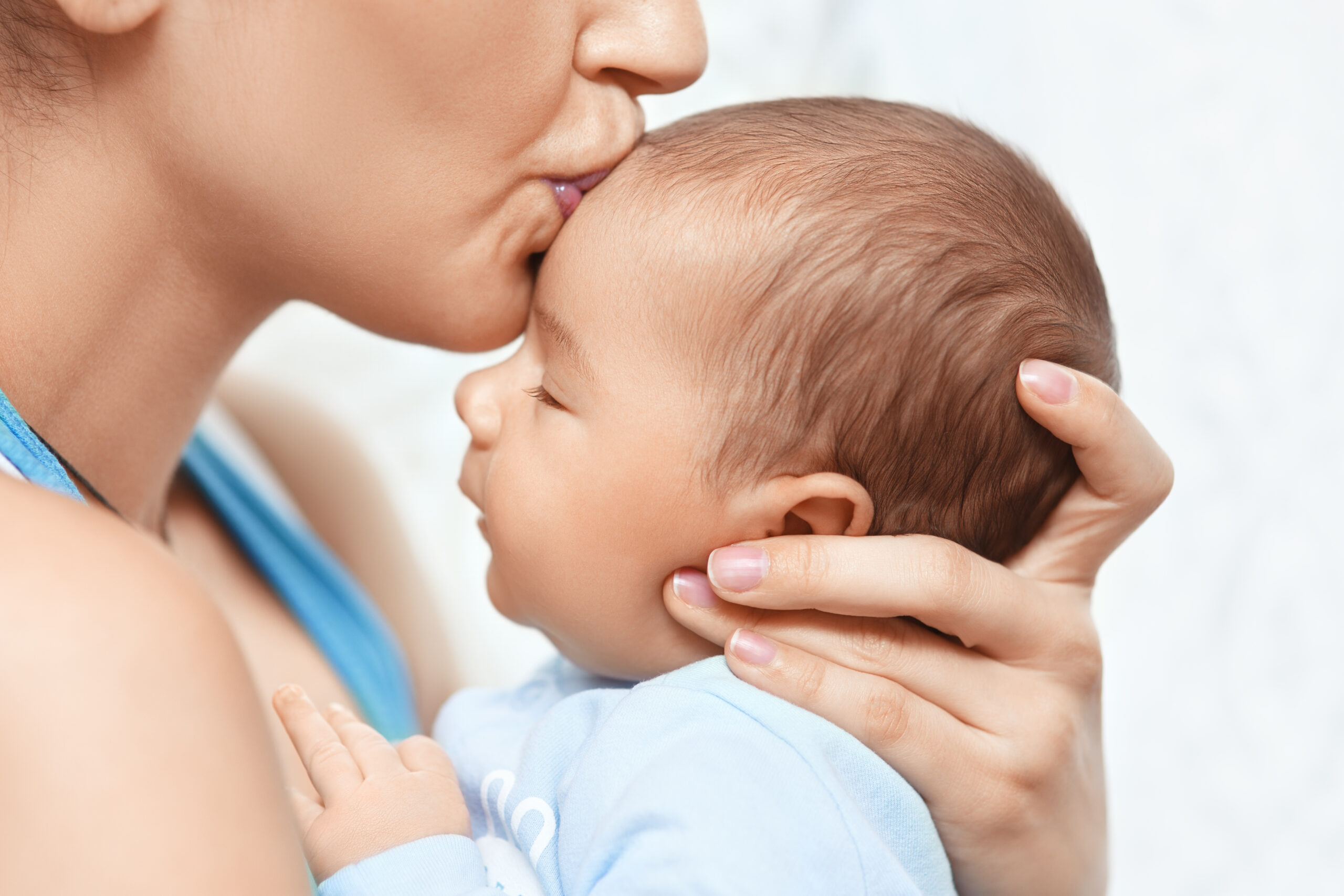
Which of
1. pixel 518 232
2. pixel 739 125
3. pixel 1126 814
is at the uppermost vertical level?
pixel 739 125

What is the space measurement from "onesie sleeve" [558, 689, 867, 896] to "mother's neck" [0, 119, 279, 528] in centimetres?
50

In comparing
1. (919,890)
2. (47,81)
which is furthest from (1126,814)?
(47,81)

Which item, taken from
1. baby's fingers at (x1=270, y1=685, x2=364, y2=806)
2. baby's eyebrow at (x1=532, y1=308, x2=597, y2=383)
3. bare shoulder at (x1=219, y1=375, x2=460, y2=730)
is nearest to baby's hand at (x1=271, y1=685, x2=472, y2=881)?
baby's fingers at (x1=270, y1=685, x2=364, y2=806)

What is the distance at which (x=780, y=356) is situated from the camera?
2.83 ft

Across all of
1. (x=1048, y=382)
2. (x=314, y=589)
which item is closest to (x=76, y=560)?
(x=1048, y=382)

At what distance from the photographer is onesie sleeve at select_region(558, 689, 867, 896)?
0.74m

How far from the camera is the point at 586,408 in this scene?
3.04 ft

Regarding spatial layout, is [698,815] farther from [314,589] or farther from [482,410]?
[314,589]

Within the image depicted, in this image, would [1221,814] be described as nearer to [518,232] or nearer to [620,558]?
[620,558]

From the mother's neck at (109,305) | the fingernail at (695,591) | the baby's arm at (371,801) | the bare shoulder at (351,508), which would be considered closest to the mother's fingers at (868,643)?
the fingernail at (695,591)

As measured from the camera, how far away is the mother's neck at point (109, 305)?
87 cm

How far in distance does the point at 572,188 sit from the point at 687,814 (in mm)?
522

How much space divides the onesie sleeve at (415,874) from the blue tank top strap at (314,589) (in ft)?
1.83

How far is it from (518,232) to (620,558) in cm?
29
